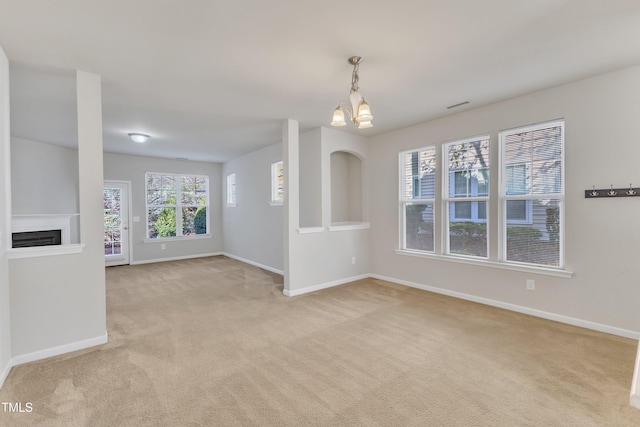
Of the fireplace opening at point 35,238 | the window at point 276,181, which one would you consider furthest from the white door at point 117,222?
the window at point 276,181

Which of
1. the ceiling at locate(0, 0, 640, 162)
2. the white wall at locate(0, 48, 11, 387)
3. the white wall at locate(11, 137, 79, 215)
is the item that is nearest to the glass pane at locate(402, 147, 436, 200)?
the ceiling at locate(0, 0, 640, 162)

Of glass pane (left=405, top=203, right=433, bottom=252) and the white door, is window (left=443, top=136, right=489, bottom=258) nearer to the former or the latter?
glass pane (left=405, top=203, right=433, bottom=252)

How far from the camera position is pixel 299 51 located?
8.29 feet

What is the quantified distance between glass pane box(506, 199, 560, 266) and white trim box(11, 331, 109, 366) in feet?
15.4

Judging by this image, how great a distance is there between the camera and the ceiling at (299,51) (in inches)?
79.3

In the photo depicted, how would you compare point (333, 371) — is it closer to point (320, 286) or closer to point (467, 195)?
point (320, 286)

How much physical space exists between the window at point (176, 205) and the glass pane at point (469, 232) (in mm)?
6272

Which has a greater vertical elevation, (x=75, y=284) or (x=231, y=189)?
(x=231, y=189)

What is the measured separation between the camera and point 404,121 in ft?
15.0

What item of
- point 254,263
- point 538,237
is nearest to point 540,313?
point 538,237

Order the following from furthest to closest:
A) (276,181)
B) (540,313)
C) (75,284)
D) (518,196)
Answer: (276,181) < (518,196) < (540,313) < (75,284)

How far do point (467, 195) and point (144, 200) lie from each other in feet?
22.9

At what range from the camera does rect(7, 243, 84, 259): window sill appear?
2557mm

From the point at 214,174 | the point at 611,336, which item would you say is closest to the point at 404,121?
the point at 611,336
